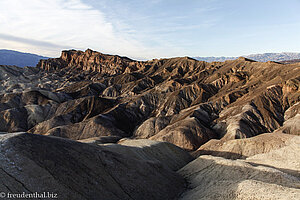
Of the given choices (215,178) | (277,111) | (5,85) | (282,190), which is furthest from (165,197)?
(5,85)

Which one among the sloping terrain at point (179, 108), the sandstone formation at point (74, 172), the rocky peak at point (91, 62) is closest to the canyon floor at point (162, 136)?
the sandstone formation at point (74, 172)

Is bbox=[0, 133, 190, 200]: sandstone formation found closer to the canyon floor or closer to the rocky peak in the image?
the canyon floor

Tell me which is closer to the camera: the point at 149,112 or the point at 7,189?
the point at 7,189

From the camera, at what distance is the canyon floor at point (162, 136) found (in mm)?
15906

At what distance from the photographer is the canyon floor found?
1591cm

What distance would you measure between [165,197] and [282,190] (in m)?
9.50

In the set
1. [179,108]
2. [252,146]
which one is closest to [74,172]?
[252,146]

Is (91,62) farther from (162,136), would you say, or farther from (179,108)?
(162,136)

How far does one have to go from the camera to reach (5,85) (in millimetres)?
118938

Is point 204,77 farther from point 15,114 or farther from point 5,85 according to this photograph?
point 5,85

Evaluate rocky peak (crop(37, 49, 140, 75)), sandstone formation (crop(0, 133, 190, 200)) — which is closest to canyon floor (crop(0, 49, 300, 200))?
sandstone formation (crop(0, 133, 190, 200))

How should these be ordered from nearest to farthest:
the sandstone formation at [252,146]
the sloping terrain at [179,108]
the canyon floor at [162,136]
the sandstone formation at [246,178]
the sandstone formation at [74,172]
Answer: the sandstone formation at [74,172], the sandstone formation at [246,178], the canyon floor at [162,136], the sandstone formation at [252,146], the sloping terrain at [179,108]

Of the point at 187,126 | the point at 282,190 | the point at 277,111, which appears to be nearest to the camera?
the point at 282,190

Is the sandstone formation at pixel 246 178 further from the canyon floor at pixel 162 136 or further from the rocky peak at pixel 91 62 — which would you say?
the rocky peak at pixel 91 62
